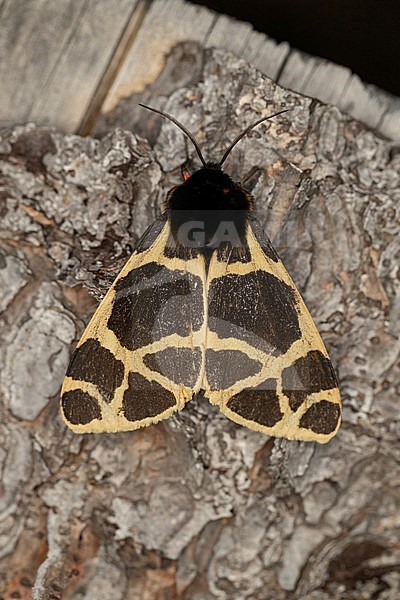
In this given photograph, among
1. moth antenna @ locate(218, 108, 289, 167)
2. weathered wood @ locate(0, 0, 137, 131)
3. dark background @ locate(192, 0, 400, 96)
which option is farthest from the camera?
dark background @ locate(192, 0, 400, 96)

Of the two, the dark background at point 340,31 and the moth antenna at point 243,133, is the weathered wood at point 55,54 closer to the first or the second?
the moth antenna at point 243,133

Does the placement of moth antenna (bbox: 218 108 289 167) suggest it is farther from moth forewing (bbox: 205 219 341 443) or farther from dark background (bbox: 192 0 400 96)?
dark background (bbox: 192 0 400 96)

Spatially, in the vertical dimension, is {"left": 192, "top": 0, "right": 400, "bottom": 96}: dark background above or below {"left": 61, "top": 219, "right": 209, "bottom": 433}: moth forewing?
above

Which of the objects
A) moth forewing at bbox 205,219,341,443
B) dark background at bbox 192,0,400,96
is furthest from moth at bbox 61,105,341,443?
dark background at bbox 192,0,400,96

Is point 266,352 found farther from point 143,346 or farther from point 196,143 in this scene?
point 196,143

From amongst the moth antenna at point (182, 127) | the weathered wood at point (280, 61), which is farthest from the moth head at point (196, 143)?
the weathered wood at point (280, 61)

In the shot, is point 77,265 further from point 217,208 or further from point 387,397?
point 387,397
